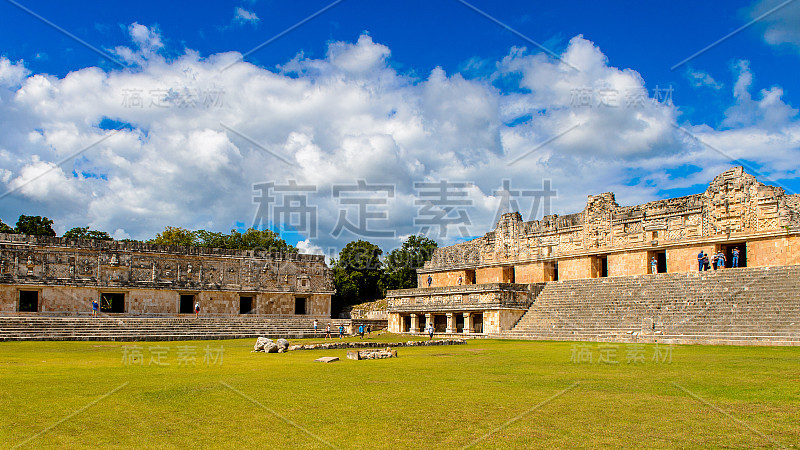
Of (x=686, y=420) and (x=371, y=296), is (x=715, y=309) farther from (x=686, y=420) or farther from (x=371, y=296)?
(x=371, y=296)

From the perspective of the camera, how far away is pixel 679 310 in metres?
19.8

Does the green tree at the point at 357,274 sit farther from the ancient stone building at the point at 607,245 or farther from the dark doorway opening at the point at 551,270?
the dark doorway opening at the point at 551,270

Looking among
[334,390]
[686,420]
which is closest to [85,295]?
[334,390]

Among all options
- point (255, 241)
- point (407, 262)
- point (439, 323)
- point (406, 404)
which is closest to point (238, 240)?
point (255, 241)

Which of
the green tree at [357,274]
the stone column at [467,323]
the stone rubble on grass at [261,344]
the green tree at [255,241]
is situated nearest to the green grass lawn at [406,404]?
the stone rubble on grass at [261,344]

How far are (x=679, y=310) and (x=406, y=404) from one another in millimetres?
15726

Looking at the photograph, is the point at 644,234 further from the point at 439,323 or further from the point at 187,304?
the point at 187,304

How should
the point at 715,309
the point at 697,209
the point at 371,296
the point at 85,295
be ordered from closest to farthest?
the point at 715,309
the point at 697,209
the point at 85,295
the point at 371,296

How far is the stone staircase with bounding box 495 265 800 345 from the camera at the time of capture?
1712 centimetres

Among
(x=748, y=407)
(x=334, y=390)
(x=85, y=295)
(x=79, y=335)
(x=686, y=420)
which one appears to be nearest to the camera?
(x=686, y=420)

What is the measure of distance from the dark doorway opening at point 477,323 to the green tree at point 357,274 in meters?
18.8

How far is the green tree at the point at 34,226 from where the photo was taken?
42.1 meters

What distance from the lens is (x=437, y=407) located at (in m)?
6.99

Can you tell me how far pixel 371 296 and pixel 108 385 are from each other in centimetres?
3941
